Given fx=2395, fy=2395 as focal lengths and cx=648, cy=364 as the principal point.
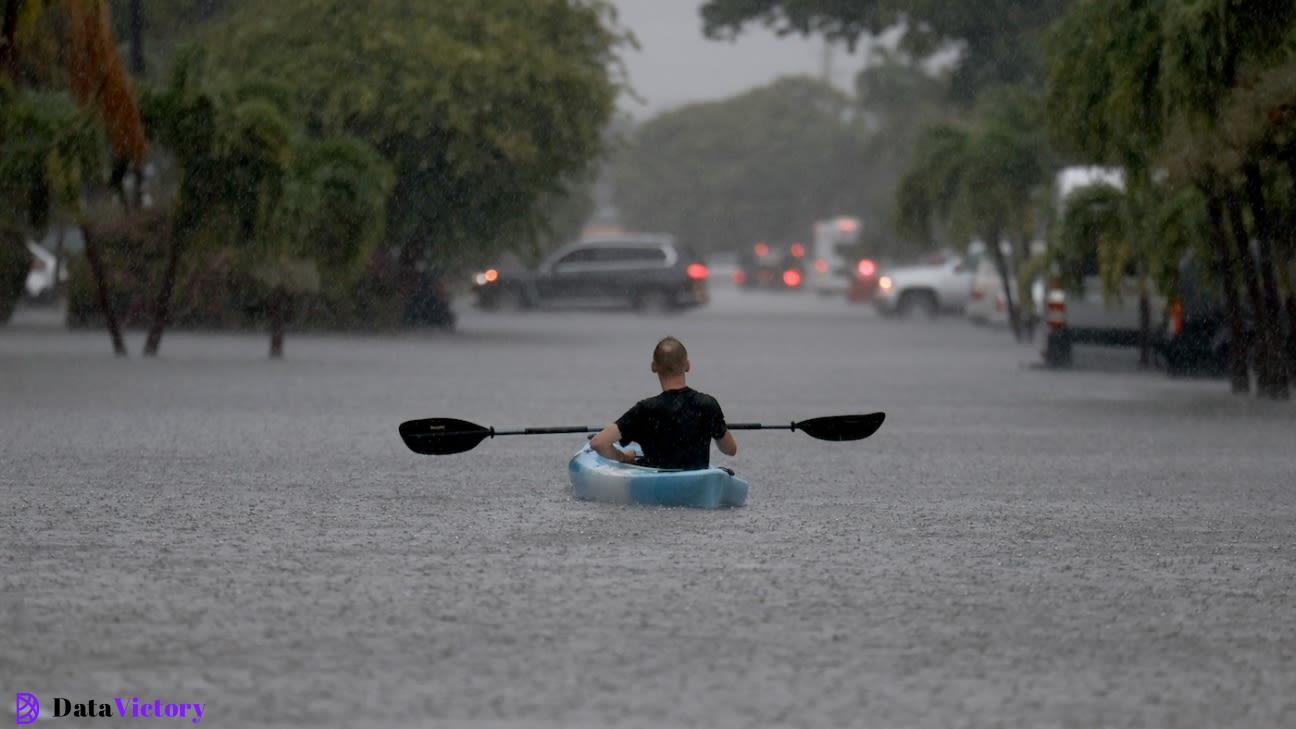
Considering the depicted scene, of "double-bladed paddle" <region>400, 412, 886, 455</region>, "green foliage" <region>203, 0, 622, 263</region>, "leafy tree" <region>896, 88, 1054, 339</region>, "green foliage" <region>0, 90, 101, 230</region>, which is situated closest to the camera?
"double-bladed paddle" <region>400, 412, 886, 455</region>

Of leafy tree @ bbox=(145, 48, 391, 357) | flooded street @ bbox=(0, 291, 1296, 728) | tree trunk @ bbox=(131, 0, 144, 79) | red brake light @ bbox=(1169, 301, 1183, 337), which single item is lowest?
flooded street @ bbox=(0, 291, 1296, 728)

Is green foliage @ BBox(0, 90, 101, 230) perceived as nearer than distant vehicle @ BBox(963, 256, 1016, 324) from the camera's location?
Yes

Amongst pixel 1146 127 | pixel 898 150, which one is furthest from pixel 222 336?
pixel 898 150

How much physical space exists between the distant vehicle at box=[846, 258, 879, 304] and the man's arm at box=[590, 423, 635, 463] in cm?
6387

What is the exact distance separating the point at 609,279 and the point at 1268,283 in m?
38.2

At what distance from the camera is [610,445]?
12.9m

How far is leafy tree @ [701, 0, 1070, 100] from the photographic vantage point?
155 ft

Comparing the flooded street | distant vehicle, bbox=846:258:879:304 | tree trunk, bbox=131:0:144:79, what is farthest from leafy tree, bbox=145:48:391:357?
distant vehicle, bbox=846:258:879:304

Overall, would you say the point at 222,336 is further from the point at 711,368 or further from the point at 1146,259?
the point at 1146,259

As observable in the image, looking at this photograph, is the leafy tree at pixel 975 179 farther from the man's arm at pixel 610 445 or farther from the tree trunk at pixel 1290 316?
the man's arm at pixel 610 445

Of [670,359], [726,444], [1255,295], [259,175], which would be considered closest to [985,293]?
[259,175]

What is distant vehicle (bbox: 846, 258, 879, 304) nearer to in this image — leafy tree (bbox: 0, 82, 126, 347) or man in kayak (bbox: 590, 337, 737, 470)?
leafy tree (bbox: 0, 82, 126, 347)

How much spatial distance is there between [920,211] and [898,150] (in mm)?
59147

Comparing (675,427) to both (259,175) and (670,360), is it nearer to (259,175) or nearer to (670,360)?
(670,360)
